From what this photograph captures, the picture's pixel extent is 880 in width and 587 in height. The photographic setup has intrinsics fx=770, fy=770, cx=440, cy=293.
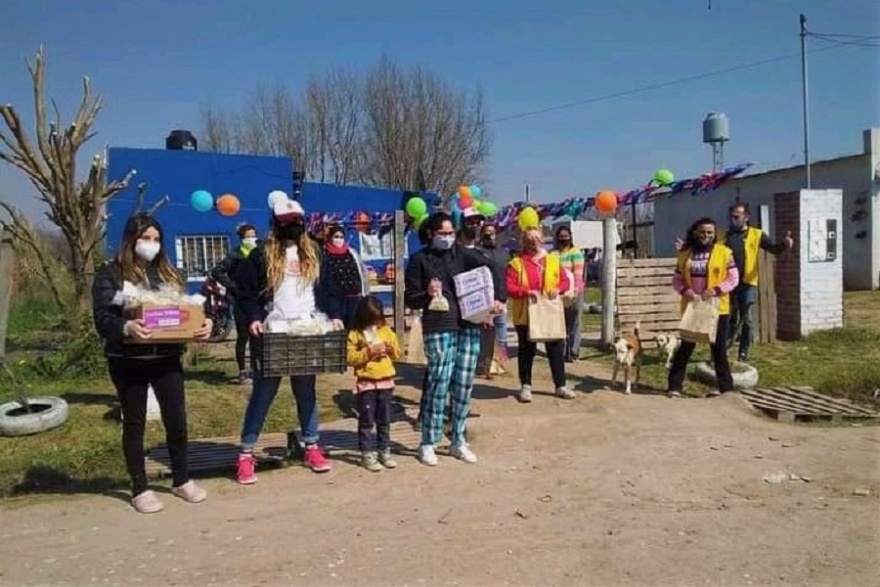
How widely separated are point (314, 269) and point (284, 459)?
1.53 meters

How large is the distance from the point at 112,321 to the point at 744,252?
7629 mm

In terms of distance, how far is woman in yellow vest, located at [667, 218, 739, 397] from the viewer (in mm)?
8055

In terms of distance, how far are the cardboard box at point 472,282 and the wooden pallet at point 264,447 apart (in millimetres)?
1391

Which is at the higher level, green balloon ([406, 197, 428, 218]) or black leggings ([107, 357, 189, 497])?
green balloon ([406, 197, 428, 218])

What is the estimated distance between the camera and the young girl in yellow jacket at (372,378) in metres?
5.78

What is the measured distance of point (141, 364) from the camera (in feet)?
16.2

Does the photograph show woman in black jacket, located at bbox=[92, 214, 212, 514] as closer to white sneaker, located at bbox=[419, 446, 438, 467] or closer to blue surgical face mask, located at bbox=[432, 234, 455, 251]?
white sneaker, located at bbox=[419, 446, 438, 467]

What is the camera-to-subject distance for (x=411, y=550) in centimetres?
418

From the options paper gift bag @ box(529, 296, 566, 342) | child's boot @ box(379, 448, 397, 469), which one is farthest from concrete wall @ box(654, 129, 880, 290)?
child's boot @ box(379, 448, 397, 469)

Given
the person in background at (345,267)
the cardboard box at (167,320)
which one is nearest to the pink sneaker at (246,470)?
the cardboard box at (167,320)

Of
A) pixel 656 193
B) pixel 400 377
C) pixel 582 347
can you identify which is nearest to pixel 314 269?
pixel 400 377

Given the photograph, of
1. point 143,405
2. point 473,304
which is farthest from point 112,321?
point 473,304

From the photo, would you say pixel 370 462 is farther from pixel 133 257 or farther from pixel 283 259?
pixel 133 257

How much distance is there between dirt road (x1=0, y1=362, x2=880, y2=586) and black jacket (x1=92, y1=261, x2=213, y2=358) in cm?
101
